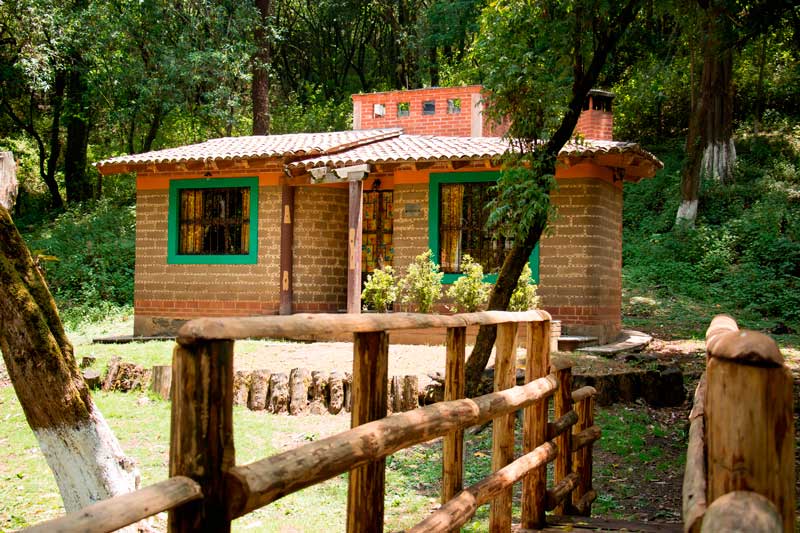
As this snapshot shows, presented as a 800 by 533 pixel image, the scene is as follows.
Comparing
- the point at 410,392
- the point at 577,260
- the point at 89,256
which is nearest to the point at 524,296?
the point at 577,260

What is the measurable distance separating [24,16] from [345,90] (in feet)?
47.4

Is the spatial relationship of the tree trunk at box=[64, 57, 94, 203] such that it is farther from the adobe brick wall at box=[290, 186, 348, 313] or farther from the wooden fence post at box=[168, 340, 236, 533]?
the wooden fence post at box=[168, 340, 236, 533]

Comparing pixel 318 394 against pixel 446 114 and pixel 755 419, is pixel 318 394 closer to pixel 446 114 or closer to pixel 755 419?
pixel 755 419

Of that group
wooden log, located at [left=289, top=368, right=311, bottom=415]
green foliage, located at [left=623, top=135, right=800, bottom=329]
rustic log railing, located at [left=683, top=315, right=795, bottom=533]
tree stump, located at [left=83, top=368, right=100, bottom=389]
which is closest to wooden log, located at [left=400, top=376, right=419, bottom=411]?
wooden log, located at [left=289, top=368, right=311, bottom=415]

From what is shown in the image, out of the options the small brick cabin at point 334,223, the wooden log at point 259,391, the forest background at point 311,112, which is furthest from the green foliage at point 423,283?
the forest background at point 311,112

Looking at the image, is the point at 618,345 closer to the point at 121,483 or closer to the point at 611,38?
the point at 611,38

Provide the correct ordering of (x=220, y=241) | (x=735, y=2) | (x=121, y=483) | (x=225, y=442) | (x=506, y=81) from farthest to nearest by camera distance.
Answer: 1. (x=220, y=241)
2. (x=735, y=2)
3. (x=506, y=81)
4. (x=121, y=483)
5. (x=225, y=442)

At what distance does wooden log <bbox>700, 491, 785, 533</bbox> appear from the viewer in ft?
Result: 4.71

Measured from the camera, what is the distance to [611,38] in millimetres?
8578

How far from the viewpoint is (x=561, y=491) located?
4793 mm

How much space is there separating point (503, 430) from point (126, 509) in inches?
108

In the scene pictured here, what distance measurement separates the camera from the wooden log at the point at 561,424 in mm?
4738

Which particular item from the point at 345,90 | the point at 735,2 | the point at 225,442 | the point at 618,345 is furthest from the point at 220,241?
the point at 345,90

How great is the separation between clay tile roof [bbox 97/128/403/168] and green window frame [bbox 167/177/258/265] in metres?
0.54
